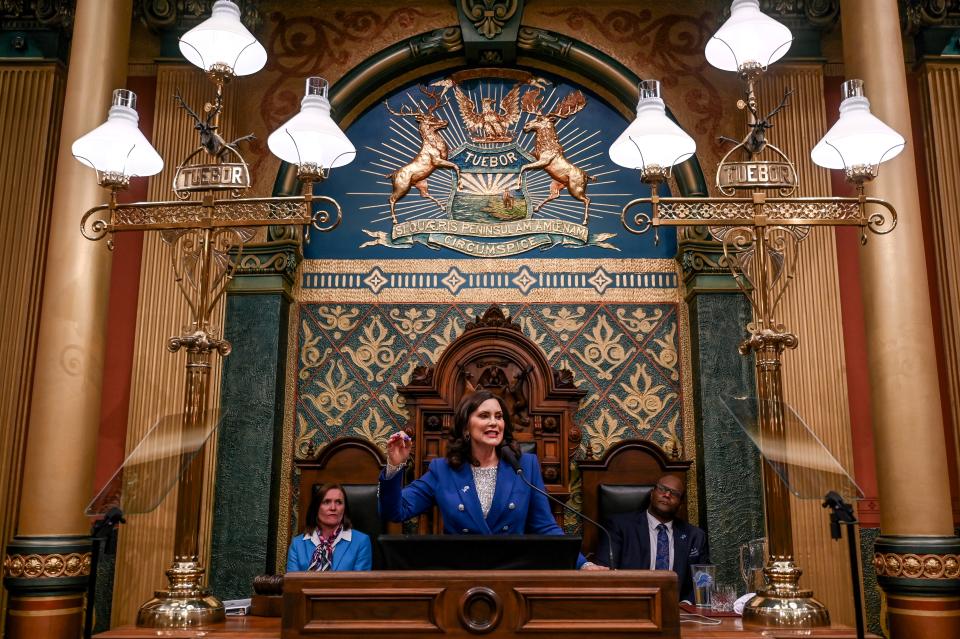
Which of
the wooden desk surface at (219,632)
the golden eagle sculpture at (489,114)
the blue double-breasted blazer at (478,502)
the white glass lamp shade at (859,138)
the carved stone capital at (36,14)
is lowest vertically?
the wooden desk surface at (219,632)

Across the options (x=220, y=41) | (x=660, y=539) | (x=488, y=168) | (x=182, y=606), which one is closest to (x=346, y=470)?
(x=660, y=539)

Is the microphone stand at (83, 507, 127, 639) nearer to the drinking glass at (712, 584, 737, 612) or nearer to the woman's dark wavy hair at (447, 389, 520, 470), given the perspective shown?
the woman's dark wavy hair at (447, 389, 520, 470)

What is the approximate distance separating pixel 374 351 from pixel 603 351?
159 centimetres

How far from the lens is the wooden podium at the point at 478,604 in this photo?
7.93 feet

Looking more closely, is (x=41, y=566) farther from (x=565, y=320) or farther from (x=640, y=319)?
(x=640, y=319)

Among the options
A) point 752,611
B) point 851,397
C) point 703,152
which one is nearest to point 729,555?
point 851,397

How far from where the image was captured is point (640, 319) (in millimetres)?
5906

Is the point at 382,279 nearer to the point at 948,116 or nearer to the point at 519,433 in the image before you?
the point at 519,433

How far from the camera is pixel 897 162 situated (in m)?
4.55

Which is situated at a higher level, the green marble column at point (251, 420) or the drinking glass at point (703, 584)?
the green marble column at point (251, 420)

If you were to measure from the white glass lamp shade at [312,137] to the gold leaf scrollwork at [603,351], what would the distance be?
9.14ft

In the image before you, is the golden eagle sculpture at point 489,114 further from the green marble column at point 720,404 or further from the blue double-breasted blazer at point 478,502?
the blue double-breasted blazer at point 478,502

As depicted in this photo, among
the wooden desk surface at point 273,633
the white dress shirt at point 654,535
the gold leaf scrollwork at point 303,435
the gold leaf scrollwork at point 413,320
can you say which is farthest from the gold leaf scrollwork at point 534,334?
the wooden desk surface at point 273,633

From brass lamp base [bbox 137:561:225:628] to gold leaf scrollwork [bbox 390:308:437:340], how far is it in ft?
9.42
